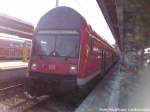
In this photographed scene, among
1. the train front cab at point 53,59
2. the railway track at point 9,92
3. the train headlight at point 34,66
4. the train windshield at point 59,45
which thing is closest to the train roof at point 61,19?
the train front cab at point 53,59

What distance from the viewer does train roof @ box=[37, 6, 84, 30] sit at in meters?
10.1

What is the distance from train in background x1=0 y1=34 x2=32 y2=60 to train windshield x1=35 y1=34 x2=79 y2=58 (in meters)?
15.9

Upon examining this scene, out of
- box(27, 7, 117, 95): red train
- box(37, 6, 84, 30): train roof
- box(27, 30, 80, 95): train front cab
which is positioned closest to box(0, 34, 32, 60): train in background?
box(37, 6, 84, 30): train roof

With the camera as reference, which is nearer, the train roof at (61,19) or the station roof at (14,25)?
the train roof at (61,19)

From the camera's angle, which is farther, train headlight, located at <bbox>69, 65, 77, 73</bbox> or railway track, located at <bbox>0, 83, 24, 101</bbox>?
railway track, located at <bbox>0, 83, 24, 101</bbox>

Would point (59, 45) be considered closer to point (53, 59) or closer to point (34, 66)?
point (53, 59)

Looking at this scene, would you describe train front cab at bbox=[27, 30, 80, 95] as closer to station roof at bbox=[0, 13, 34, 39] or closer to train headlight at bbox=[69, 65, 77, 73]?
train headlight at bbox=[69, 65, 77, 73]

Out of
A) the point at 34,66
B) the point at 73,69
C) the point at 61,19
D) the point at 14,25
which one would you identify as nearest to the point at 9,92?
the point at 34,66

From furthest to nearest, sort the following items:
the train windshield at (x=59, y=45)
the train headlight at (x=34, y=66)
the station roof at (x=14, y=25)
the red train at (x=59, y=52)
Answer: the station roof at (x=14, y=25) < the train headlight at (x=34, y=66) < the train windshield at (x=59, y=45) < the red train at (x=59, y=52)

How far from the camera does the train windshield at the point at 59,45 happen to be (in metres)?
9.82

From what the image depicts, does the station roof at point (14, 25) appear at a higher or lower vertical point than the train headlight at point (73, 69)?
higher

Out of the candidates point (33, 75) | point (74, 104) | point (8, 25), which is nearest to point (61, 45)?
point (33, 75)

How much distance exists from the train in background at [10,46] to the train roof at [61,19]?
51.0 feet

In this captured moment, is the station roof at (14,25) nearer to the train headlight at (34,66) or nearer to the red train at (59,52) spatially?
the red train at (59,52)
